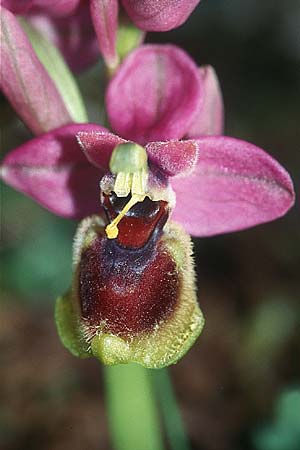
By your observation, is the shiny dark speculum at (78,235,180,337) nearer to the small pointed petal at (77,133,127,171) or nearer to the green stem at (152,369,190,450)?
the small pointed petal at (77,133,127,171)

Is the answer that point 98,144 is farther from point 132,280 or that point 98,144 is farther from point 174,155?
point 132,280

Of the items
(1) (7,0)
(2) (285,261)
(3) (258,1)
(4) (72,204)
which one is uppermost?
(1) (7,0)

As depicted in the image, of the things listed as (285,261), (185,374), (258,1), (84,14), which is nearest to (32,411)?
(185,374)

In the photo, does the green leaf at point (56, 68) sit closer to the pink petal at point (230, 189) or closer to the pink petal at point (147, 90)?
the pink petal at point (147, 90)

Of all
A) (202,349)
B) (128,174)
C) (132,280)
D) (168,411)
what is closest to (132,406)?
(168,411)

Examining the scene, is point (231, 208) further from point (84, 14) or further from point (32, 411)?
point (32, 411)

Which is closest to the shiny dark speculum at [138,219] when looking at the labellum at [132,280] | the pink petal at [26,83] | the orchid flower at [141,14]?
the labellum at [132,280]

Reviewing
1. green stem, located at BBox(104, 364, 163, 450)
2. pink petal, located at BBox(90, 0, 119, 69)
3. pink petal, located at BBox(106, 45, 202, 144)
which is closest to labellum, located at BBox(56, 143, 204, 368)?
pink petal, located at BBox(106, 45, 202, 144)
